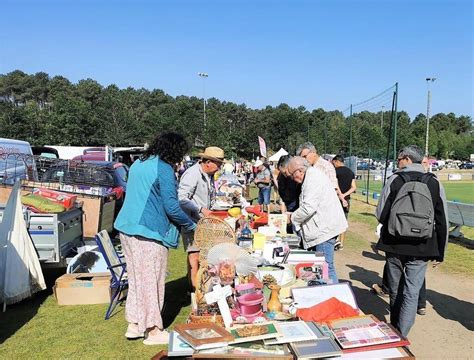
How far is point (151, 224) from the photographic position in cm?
360

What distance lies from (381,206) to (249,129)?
63.3 metres

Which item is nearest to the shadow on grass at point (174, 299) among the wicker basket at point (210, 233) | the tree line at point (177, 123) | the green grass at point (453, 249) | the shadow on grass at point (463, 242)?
the wicker basket at point (210, 233)

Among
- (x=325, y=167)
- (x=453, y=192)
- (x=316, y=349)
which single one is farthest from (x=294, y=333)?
(x=453, y=192)

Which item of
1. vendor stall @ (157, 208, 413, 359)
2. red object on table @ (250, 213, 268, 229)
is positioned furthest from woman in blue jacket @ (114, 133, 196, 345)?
red object on table @ (250, 213, 268, 229)

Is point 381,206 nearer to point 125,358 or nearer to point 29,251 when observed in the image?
point 125,358

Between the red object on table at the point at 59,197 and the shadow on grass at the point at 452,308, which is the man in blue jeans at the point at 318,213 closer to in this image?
the shadow on grass at the point at 452,308

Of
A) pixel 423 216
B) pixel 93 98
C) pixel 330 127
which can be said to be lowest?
pixel 423 216

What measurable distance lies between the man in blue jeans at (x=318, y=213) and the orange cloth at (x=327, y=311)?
121 centimetres

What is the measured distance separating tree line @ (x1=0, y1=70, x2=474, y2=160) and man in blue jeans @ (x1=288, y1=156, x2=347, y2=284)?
29.5ft

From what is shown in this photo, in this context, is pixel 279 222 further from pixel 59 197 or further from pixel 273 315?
pixel 59 197

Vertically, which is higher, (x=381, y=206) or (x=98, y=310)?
(x=381, y=206)

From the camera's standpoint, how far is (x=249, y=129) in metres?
66.4

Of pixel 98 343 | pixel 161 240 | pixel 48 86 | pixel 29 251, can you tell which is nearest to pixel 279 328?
pixel 161 240

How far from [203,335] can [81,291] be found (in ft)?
10.9
